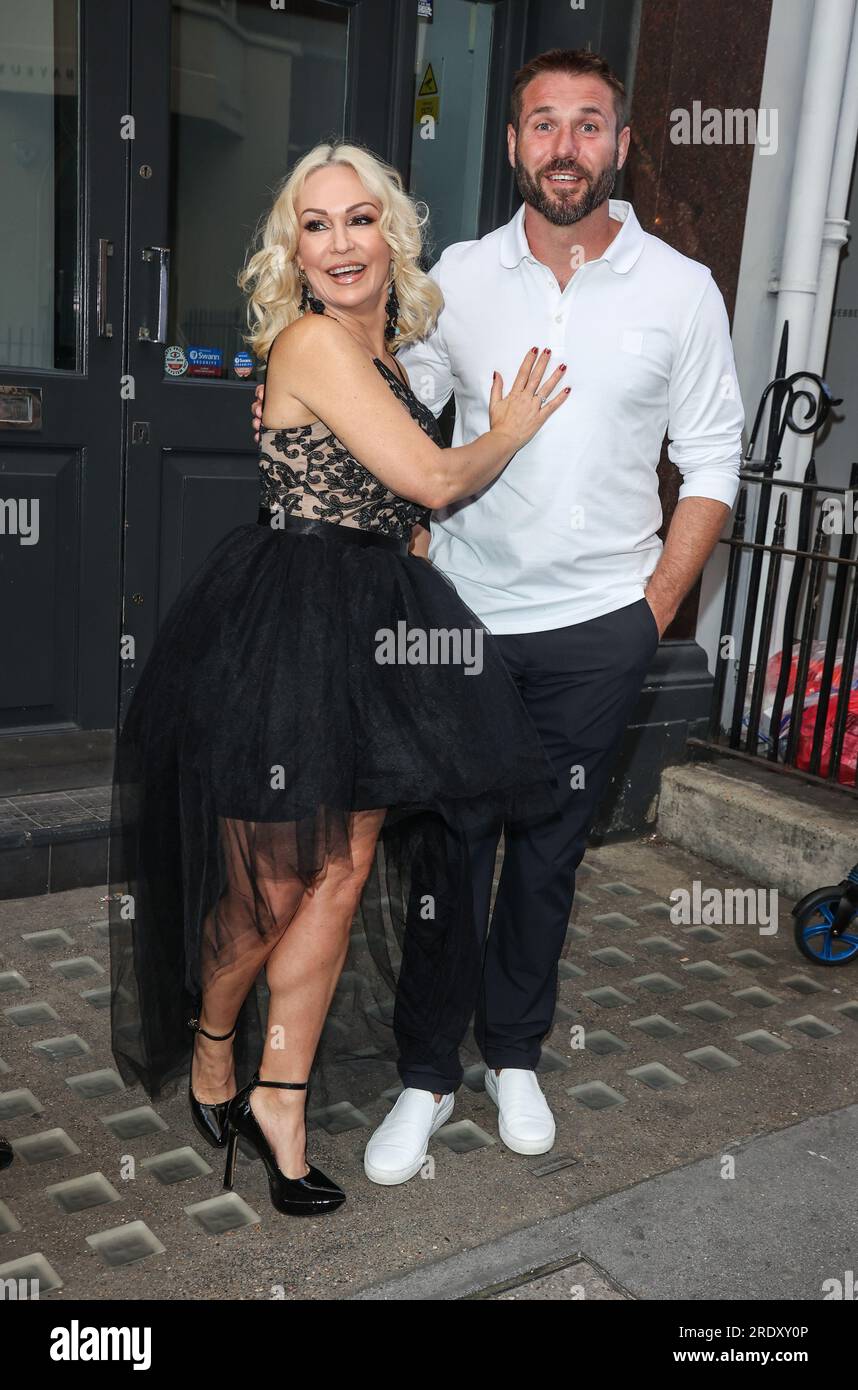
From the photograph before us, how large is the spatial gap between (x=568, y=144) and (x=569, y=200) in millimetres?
110

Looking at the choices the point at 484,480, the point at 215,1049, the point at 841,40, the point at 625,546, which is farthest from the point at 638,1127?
the point at 841,40

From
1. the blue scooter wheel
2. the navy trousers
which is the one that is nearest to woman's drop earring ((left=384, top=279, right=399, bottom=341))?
the navy trousers

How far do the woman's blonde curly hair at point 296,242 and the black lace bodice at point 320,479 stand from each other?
0.23 meters

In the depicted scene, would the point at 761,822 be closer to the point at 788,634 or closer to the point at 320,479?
the point at 788,634

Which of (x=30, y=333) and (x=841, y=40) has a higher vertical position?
(x=841, y=40)

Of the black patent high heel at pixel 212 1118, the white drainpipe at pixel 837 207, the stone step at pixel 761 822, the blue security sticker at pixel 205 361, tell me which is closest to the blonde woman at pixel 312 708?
the black patent high heel at pixel 212 1118

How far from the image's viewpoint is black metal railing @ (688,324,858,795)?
4.85m

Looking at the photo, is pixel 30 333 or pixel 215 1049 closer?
pixel 215 1049

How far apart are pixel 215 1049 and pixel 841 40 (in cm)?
454

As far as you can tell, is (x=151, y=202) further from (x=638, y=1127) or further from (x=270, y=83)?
(x=638, y=1127)

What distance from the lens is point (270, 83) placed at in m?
4.63

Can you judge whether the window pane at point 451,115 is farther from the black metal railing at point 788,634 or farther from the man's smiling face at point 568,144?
the man's smiling face at point 568,144
